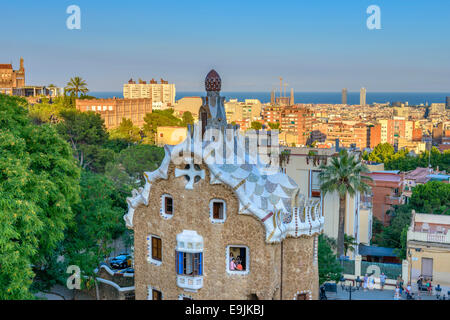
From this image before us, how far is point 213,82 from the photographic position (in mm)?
23922

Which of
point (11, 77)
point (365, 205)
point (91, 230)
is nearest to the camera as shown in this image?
point (91, 230)

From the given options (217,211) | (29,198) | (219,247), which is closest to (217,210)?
(217,211)

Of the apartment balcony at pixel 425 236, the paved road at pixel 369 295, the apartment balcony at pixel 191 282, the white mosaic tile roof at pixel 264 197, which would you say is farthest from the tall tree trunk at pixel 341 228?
the apartment balcony at pixel 191 282

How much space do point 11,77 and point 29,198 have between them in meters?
122

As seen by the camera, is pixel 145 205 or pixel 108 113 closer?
pixel 145 205

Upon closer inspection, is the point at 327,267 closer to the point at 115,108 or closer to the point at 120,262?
the point at 120,262

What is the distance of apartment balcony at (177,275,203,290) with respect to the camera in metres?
21.5

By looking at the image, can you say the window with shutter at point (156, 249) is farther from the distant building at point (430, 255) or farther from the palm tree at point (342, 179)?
the distant building at point (430, 255)

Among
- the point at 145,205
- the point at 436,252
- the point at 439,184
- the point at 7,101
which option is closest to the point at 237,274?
the point at 145,205

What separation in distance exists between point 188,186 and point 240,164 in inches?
105

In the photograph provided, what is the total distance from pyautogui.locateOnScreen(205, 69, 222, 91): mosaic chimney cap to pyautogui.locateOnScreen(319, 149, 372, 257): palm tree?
13146 millimetres

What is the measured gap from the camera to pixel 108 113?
111 meters
